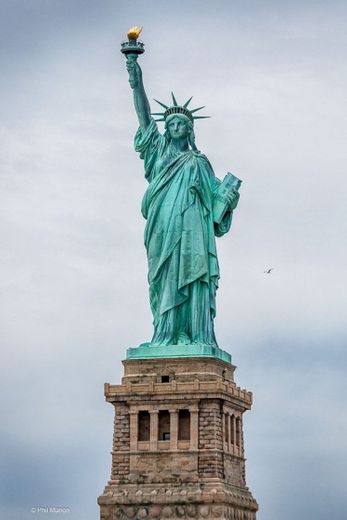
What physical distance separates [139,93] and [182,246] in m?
5.37

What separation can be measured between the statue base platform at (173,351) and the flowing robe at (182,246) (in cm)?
34

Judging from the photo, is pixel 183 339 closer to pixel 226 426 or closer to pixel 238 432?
pixel 226 426

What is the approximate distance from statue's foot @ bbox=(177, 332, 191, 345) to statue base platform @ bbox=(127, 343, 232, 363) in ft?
0.87

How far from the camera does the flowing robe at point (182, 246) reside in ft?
204

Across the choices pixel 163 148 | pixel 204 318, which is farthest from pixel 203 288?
pixel 163 148

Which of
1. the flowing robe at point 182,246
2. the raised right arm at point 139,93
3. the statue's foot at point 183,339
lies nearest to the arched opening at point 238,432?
the flowing robe at point 182,246

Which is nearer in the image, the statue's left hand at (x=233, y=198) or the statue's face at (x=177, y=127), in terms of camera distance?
the statue's face at (x=177, y=127)

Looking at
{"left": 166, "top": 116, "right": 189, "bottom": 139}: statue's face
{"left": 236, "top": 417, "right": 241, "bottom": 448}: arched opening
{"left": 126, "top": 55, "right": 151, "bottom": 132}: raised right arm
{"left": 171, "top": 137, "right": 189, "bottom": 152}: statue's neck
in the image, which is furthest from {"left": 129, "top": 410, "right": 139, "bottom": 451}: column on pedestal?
{"left": 126, "top": 55, "right": 151, "bottom": 132}: raised right arm

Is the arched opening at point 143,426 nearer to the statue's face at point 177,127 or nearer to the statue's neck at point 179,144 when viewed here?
the statue's neck at point 179,144

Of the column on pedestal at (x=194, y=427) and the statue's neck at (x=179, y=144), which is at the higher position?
the statue's neck at (x=179, y=144)

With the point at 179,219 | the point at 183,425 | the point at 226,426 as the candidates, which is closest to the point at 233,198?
the point at 179,219

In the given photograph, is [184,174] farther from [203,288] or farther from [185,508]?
[185,508]

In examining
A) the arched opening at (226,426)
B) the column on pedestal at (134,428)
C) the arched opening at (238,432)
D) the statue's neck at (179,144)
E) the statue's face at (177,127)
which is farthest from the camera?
the statue's neck at (179,144)

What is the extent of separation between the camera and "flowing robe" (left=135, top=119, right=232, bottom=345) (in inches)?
→ 2443
